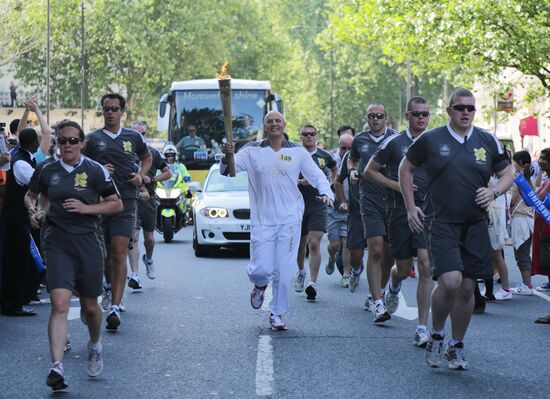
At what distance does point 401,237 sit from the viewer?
1044 centimetres

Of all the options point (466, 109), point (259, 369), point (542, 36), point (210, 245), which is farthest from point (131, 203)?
point (542, 36)

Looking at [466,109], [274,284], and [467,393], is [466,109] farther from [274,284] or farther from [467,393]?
[274,284]

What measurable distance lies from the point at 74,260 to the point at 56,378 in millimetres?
865

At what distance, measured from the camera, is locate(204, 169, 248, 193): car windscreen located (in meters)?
21.0

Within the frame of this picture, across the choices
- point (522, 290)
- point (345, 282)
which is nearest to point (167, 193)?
point (345, 282)

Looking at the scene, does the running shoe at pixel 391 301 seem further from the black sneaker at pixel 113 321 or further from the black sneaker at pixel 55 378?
the black sneaker at pixel 55 378

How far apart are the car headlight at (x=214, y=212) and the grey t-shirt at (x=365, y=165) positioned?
7961mm

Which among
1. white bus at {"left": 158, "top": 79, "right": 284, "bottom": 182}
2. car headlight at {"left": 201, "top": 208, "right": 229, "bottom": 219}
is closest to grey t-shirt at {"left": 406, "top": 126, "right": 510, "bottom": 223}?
car headlight at {"left": 201, "top": 208, "right": 229, "bottom": 219}

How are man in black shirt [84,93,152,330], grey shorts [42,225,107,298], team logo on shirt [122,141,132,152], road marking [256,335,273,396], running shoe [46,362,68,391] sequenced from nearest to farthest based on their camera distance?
running shoe [46,362,68,391]
road marking [256,335,273,396]
grey shorts [42,225,107,298]
man in black shirt [84,93,152,330]
team logo on shirt [122,141,132,152]

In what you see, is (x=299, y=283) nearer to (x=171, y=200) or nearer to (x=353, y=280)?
(x=353, y=280)

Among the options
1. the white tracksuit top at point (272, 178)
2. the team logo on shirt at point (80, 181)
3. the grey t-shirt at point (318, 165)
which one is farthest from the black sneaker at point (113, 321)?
the grey t-shirt at point (318, 165)

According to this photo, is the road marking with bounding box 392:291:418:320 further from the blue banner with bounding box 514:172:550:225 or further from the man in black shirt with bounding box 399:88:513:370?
the man in black shirt with bounding box 399:88:513:370

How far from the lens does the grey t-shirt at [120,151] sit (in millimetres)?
11023

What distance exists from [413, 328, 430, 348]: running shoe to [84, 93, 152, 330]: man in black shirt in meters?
2.60
